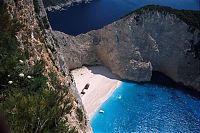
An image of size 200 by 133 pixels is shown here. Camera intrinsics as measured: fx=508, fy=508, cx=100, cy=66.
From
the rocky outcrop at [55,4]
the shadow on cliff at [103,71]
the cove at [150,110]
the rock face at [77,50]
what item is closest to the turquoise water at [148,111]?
the cove at [150,110]

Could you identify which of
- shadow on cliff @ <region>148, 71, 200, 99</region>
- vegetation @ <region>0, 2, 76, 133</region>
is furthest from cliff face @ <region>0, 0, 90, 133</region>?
shadow on cliff @ <region>148, 71, 200, 99</region>

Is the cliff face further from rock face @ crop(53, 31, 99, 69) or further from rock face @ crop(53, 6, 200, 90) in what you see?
rock face @ crop(53, 6, 200, 90)

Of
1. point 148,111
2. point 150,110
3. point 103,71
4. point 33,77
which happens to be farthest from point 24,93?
point 103,71

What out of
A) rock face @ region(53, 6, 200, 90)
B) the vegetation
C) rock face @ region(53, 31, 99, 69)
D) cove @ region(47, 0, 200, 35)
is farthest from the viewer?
cove @ region(47, 0, 200, 35)

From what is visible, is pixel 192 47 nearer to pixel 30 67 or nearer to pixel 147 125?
pixel 147 125

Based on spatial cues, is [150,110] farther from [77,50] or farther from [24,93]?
[24,93]
